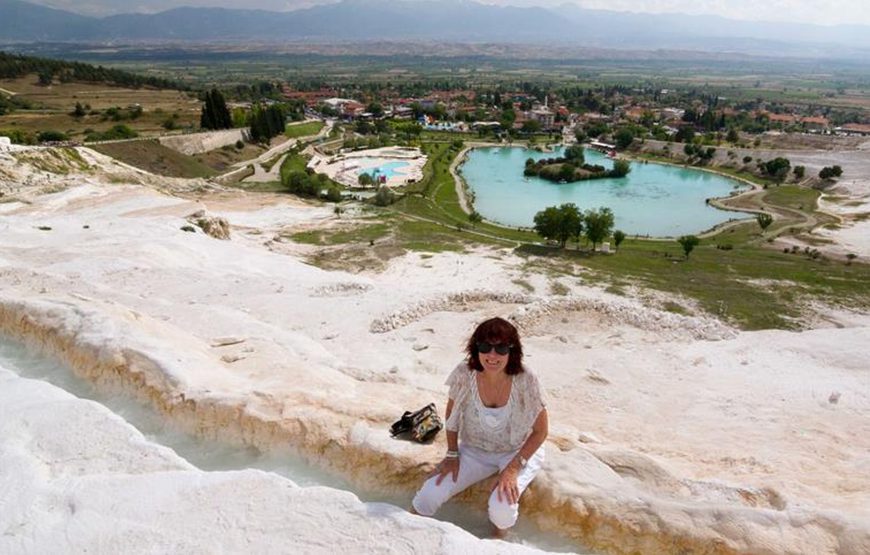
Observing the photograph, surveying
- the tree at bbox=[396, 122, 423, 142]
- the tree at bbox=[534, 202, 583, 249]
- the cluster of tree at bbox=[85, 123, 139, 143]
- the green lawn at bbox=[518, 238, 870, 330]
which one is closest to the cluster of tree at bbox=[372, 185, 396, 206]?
the tree at bbox=[534, 202, 583, 249]

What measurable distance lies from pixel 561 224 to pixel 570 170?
55.8m

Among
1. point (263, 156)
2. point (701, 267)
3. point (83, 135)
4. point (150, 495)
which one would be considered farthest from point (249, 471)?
point (263, 156)

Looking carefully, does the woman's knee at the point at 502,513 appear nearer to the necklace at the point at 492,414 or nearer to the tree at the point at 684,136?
the necklace at the point at 492,414

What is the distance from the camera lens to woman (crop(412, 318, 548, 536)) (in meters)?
6.91

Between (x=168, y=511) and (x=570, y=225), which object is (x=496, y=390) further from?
(x=570, y=225)

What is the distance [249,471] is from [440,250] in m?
33.4

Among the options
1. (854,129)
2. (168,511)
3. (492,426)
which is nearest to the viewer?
(168,511)

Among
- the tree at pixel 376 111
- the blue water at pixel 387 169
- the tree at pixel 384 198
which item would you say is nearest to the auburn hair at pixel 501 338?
the tree at pixel 384 198

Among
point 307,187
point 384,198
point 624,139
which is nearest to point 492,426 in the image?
point 384,198

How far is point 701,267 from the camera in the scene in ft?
129

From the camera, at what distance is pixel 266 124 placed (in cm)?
10300

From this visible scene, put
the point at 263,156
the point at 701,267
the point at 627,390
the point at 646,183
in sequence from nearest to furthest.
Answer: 1. the point at 627,390
2. the point at 701,267
3. the point at 263,156
4. the point at 646,183

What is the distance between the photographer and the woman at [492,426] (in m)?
6.91

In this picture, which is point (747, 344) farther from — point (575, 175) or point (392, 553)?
point (575, 175)
